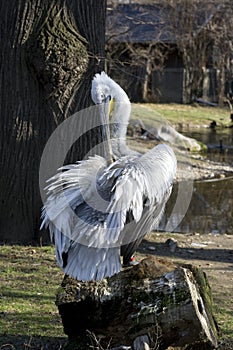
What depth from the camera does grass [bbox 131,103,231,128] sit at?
2462cm

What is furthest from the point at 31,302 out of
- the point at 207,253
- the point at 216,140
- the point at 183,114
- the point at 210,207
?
the point at 183,114

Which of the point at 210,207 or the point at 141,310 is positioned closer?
the point at 141,310

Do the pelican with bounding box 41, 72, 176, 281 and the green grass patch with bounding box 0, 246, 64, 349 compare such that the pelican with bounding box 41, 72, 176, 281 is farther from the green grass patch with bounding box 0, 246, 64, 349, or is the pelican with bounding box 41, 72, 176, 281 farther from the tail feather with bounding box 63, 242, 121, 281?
the green grass patch with bounding box 0, 246, 64, 349

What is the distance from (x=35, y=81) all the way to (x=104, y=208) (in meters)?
3.08

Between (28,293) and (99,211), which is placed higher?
(99,211)

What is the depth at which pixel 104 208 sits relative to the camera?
4.98 metres

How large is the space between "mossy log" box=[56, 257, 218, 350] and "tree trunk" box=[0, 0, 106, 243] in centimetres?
295

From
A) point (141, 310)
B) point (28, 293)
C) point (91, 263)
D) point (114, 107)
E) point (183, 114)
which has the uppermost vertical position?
point (114, 107)

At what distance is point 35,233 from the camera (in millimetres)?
7852

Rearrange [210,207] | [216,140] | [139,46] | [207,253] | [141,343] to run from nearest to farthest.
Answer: [141,343]
[207,253]
[210,207]
[216,140]
[139,46]

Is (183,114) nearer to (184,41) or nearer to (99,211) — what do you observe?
(184,41)

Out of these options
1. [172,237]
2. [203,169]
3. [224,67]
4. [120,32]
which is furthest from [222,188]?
[224,67]

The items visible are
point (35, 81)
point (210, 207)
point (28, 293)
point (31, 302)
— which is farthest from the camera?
point (210, 207)

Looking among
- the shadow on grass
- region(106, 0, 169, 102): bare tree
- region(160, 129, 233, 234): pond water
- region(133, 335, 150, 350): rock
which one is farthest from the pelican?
region(106, 0, 169, 102): bare tree
